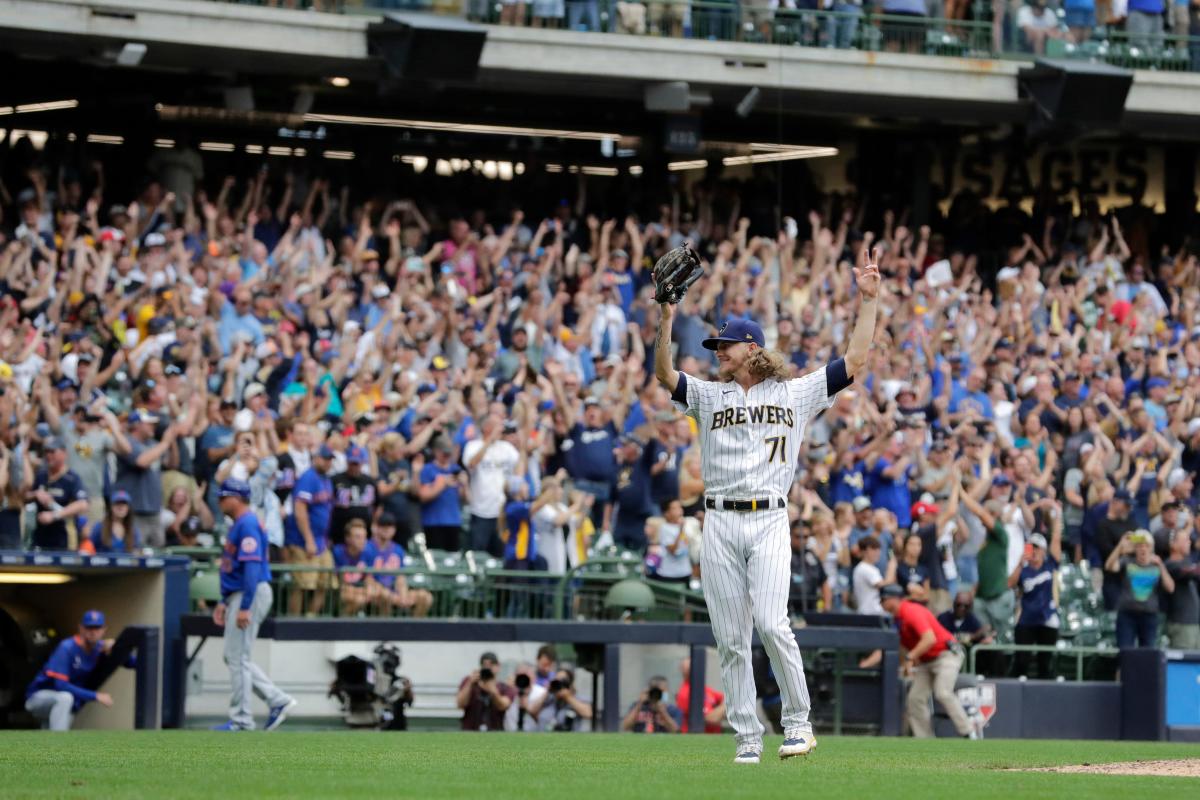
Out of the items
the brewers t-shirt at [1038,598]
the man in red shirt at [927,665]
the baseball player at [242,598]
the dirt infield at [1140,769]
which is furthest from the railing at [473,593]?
the dirt infield at [1140,769]

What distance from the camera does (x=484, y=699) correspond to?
16359 millimetres

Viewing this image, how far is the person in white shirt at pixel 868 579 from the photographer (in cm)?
1783

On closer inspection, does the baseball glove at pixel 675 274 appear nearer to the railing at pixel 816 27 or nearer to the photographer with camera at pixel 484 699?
the photographer with camera at pixel 484 699

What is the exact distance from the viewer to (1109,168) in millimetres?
31016

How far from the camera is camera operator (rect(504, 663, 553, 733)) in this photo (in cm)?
1656

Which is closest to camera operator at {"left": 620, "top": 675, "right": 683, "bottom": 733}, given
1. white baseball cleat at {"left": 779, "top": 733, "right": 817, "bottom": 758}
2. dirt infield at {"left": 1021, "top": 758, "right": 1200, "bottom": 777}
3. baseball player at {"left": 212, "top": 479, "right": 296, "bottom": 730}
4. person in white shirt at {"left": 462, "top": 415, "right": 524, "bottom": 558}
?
person in white shirt at {"left": 462, "top": 415, "right": 524, "bottom": 558}

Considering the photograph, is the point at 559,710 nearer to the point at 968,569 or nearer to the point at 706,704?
the point at 706,704

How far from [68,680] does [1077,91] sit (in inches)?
645

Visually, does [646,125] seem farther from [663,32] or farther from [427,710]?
[427,710]

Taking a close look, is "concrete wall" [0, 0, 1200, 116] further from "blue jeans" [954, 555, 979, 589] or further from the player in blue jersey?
the player in blue jersey

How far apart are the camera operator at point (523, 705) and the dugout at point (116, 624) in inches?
102

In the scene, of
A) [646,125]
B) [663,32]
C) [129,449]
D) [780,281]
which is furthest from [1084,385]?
[129,449]

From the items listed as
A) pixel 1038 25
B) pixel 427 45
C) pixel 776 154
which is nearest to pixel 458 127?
pixel 427 45

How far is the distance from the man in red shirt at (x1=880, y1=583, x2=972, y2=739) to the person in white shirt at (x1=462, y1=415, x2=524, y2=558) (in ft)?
11.9
